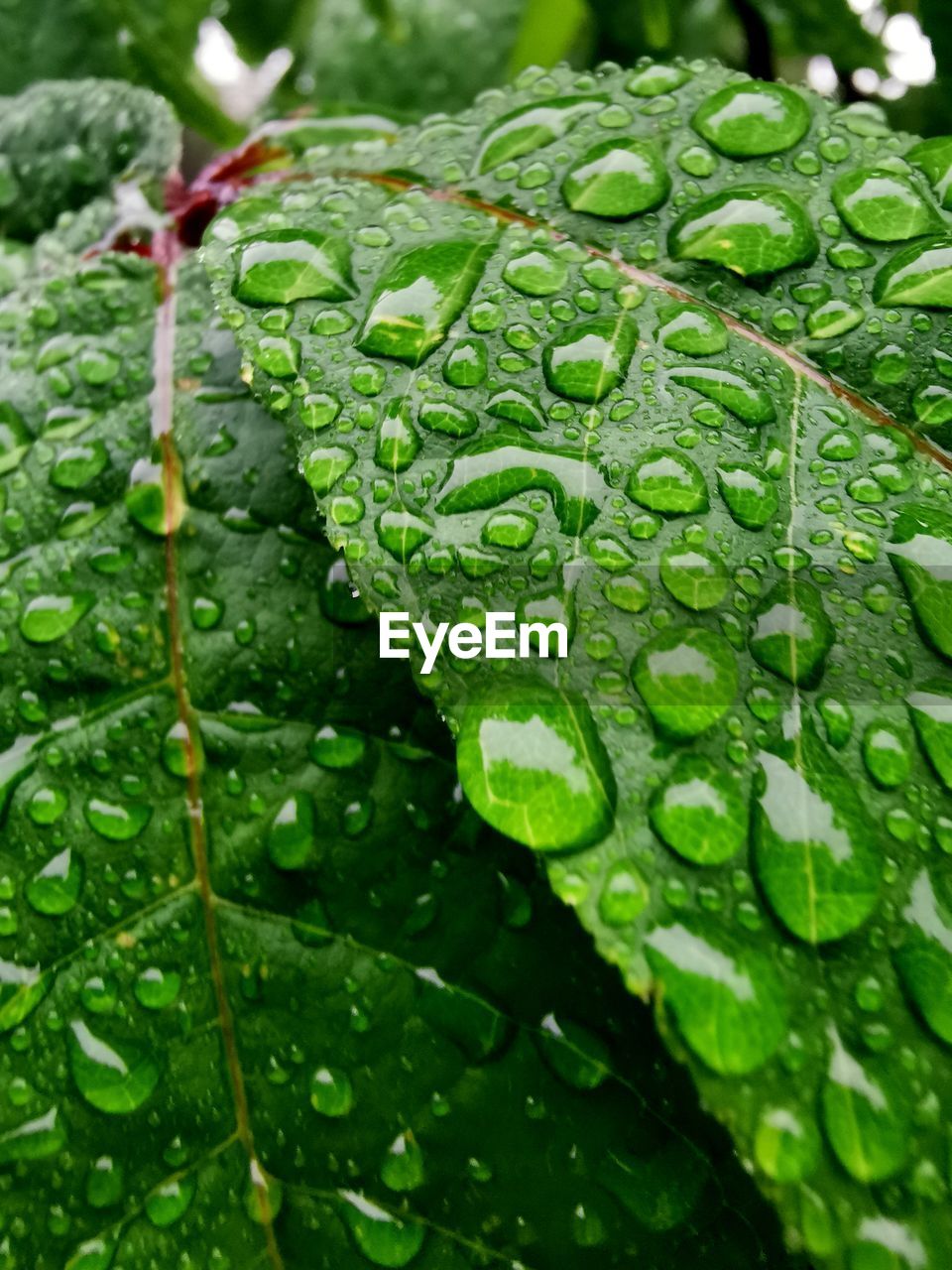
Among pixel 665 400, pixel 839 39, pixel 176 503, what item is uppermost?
pixel 839 39

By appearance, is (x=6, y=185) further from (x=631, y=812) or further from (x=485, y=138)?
(x=631, y=812)

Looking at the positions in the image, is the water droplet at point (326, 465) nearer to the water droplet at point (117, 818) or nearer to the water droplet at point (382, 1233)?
the water droplet at point (117, 818)

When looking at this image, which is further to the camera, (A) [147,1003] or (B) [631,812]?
(A) [147,1003]

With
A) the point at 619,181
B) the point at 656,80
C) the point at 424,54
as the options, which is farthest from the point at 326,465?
the point at 424,54

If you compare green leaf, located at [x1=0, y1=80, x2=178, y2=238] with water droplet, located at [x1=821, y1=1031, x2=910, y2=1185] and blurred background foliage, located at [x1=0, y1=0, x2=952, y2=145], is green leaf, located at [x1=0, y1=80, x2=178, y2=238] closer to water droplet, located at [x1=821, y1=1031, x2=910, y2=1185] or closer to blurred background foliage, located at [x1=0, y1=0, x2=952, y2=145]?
blurred background foliage, located at [x1=0, y1=0, x2=952, y2=145]

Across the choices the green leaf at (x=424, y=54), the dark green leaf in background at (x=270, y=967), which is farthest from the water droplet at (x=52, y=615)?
the green leaf at (x=424, y=54)

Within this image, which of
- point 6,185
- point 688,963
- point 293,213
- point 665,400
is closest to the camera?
point 688,963

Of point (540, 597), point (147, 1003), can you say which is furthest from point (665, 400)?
point (147, 1003)
